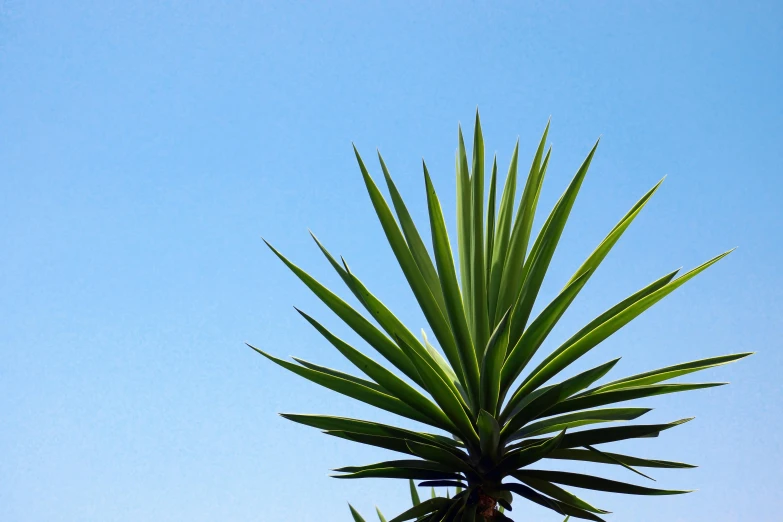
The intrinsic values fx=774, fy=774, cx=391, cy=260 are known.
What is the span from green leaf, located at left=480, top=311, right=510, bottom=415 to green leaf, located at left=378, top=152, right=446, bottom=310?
0.42 m

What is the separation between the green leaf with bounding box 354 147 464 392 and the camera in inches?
119

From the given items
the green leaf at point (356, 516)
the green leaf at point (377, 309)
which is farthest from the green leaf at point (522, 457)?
the green leaf at point (356, 516)

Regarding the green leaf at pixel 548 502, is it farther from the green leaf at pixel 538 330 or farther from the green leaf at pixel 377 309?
the green leaf at pixel 377 309

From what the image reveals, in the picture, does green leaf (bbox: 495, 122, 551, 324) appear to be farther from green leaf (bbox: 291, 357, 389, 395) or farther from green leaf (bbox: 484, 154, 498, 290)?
green leaf (bbox: 291, 357, 389, 395)

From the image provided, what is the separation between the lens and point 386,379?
2.93m

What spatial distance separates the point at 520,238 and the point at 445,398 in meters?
0.80

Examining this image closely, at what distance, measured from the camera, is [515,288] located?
Result: 10.4 ft

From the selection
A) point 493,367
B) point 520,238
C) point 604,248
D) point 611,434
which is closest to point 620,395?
point 611,434

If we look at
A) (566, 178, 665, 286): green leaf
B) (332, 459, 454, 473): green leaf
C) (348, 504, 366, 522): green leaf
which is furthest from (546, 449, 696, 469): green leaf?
(348, 504, 366, 522): green leaf

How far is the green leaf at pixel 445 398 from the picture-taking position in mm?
Answer: 2734

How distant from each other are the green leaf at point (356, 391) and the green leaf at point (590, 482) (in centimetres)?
44

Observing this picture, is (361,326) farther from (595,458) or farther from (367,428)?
(595,458)

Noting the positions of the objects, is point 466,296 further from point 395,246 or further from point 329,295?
point 329,295

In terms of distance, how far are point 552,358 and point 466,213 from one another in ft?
2.46
